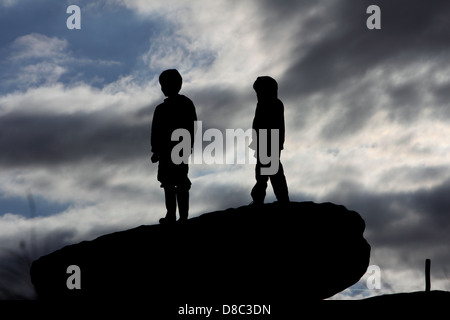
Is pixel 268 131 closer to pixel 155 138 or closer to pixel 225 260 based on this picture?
pixel 155 138

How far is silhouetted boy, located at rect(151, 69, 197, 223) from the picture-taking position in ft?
36.1

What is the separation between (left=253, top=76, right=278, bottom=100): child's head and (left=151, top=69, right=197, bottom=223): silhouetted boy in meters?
1.14

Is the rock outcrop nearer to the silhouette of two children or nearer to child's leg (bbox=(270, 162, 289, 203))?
child's leg (bbox=(270, 162, 289, 203))

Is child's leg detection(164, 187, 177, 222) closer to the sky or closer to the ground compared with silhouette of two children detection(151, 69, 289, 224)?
closer to the ground

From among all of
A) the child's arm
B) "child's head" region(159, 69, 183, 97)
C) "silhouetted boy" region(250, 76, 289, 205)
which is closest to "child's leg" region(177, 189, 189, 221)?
the child's arm

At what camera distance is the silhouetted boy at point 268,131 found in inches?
438

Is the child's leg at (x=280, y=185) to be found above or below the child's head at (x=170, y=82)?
below

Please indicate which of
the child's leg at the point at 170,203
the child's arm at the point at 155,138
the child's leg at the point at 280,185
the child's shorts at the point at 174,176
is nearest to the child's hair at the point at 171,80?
the child's arm at the point at 155,138

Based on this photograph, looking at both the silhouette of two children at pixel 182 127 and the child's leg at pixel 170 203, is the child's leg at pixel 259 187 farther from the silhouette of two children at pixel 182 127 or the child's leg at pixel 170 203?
the child's leg at pixel 170 203
